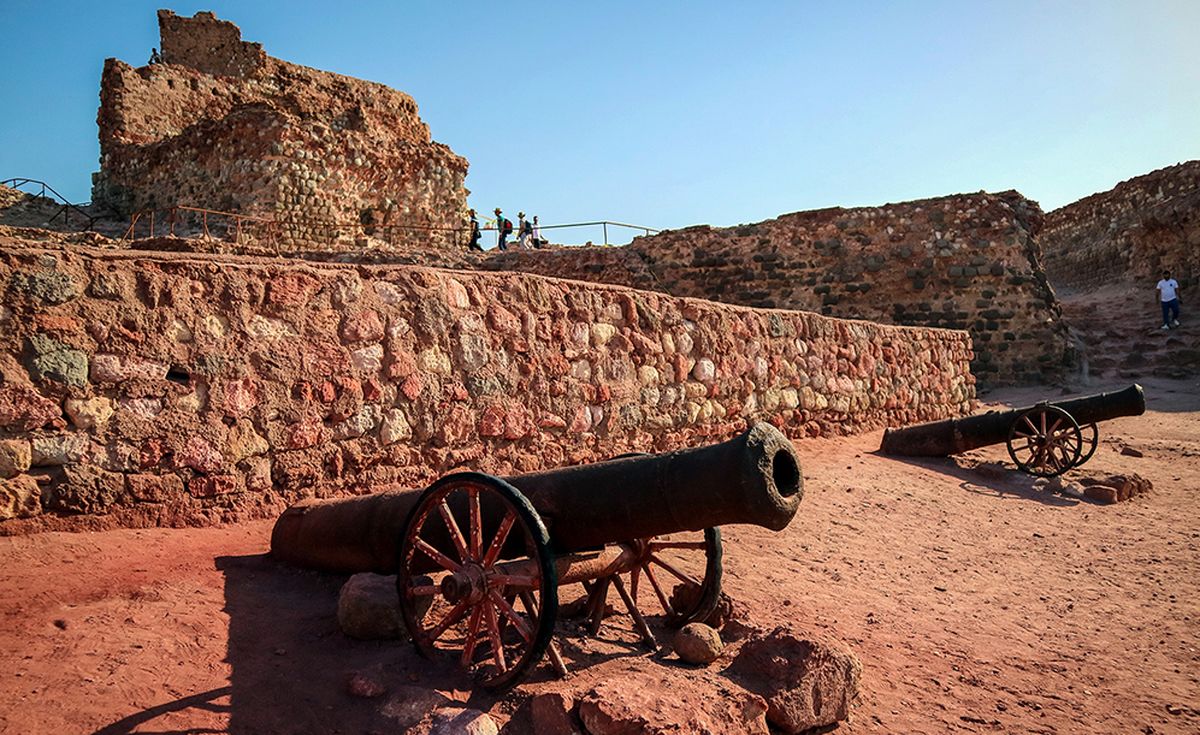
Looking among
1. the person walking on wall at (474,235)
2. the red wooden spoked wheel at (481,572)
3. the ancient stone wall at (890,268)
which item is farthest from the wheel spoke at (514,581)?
the person walking on wall at (474,235)

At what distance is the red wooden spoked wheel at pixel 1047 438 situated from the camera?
31.1ft

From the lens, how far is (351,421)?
4.93 m

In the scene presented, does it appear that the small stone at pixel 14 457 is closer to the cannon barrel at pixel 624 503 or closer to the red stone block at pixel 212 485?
the red stone block at pixel 212 485

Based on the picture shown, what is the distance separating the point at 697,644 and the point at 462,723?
4.02 feet

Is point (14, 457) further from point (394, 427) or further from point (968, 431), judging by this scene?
point (968, 431)

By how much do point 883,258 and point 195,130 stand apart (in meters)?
16.6

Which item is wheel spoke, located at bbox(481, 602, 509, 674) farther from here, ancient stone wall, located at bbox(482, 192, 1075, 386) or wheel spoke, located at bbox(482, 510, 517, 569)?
ancient stone wall, located at bbox(482, 192, 1075, 386)

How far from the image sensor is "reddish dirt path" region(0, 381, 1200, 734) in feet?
9.61

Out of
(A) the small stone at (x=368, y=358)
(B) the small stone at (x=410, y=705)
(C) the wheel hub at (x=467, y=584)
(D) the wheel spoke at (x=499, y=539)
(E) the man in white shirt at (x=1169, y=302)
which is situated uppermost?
(E) the man in white shirt at (x=1169, y=302)

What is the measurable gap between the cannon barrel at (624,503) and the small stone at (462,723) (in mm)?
729

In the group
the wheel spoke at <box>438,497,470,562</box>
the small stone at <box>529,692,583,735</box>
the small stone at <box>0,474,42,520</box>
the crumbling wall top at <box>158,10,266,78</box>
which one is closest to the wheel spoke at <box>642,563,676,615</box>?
the small stone at <box>529,692,583,735</box>

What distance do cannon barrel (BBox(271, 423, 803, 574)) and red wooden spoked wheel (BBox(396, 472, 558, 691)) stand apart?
0.17 m

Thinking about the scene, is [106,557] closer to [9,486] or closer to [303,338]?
[9,486]

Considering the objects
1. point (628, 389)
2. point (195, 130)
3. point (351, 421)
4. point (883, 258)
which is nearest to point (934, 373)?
point (883, 258)
